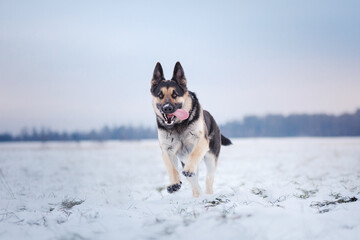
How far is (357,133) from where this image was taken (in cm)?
6788

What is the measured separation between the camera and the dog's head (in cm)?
559

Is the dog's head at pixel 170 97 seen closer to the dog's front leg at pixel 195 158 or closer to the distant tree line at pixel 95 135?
the dog's front leg at pixel 195 158

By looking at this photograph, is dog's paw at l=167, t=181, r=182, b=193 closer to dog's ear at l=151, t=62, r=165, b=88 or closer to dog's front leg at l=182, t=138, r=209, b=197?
dog's front leg at l=182, t=138, r=209, b=197

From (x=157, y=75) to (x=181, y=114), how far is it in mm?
985

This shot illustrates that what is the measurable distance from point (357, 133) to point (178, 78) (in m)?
73.1

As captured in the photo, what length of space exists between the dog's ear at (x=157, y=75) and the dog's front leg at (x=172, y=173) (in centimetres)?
137

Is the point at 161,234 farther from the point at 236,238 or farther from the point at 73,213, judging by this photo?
the point at 73,213

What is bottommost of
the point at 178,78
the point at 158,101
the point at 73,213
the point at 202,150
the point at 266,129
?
the point at 266,129

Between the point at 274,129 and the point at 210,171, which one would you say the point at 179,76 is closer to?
the point at 210,171

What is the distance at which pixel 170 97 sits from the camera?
5629 millimetres

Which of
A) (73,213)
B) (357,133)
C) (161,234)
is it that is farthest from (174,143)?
(357,133)

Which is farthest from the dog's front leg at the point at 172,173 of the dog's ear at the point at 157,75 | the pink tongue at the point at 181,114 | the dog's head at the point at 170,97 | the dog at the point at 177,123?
the dog's ear at the point at 157,75

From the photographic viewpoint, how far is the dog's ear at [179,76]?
5898 millimetres

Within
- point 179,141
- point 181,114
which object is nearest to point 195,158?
point 179,141
